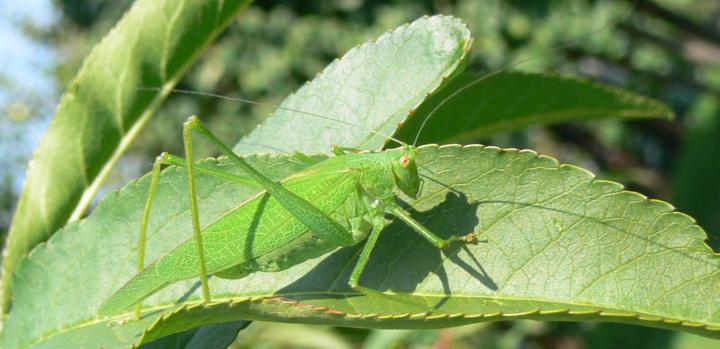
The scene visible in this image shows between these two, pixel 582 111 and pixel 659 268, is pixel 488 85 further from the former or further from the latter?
pixel 659 268

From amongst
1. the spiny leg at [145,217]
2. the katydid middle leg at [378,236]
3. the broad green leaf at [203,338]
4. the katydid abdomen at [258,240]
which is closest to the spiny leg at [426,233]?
the katydid middle leg at [378,236]

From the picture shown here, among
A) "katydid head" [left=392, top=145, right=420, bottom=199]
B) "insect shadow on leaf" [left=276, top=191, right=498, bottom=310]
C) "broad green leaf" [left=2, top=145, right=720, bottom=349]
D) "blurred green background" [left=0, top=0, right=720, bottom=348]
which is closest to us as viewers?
"broad green leaf" [left=2, top=145, right=720, bottom=349]

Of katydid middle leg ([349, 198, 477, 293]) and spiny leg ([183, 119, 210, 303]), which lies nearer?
katydid middle leg ([349, 198, 477, 293])

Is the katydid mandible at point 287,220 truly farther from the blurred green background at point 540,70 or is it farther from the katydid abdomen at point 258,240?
the blurred green background at point 540,70

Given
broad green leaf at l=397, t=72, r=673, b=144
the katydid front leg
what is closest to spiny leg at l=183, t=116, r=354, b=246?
the katydid front leg

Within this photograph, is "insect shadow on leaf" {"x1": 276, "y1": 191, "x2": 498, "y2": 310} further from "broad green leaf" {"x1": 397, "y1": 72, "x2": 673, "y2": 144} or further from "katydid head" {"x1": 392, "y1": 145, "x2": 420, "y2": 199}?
"broad green leaf" {"x1": 397, "y1": 72, "x2": 673, "y2": 144}

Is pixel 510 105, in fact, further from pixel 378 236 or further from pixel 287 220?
pixel 287 220

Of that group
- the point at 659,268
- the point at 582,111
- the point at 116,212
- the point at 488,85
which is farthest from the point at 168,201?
the point at 582,111
